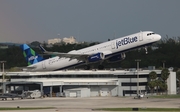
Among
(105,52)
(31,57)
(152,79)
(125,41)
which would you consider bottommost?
(152,79)

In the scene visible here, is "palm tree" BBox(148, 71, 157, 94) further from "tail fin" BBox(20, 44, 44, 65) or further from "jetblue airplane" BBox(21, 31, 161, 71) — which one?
"jetblue airplane" BBox(21, 31, 161, 71)

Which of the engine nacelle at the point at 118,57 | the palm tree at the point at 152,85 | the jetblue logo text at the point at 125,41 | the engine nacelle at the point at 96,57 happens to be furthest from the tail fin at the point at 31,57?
the palm tree at the point at 152,85

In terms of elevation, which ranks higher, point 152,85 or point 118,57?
point 118,57

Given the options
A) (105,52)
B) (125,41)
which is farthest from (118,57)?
(125,41)

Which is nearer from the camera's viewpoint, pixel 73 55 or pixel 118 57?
pixel 118 57

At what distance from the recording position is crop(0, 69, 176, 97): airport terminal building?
144 metres

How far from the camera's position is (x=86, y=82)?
14950 cm

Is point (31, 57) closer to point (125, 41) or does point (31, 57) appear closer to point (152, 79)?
point (152, 79)

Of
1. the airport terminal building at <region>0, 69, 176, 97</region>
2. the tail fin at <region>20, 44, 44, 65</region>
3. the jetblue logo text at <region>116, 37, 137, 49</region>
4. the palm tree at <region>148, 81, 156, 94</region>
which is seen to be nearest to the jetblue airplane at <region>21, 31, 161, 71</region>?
the jetblue logo text at <region>116, 37, 137, 49</region>

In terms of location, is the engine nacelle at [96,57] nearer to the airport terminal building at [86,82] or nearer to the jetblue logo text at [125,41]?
the jetblue logo text at [125,41]

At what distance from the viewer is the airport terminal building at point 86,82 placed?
144 m

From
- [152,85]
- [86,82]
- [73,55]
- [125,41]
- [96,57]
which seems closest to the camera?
[125,41]

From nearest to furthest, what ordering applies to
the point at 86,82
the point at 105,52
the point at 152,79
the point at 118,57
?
the point at 105,52 → the point at 118,57 → the point at 86,82 → the point at 152,79

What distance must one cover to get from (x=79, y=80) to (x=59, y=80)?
6.40m
